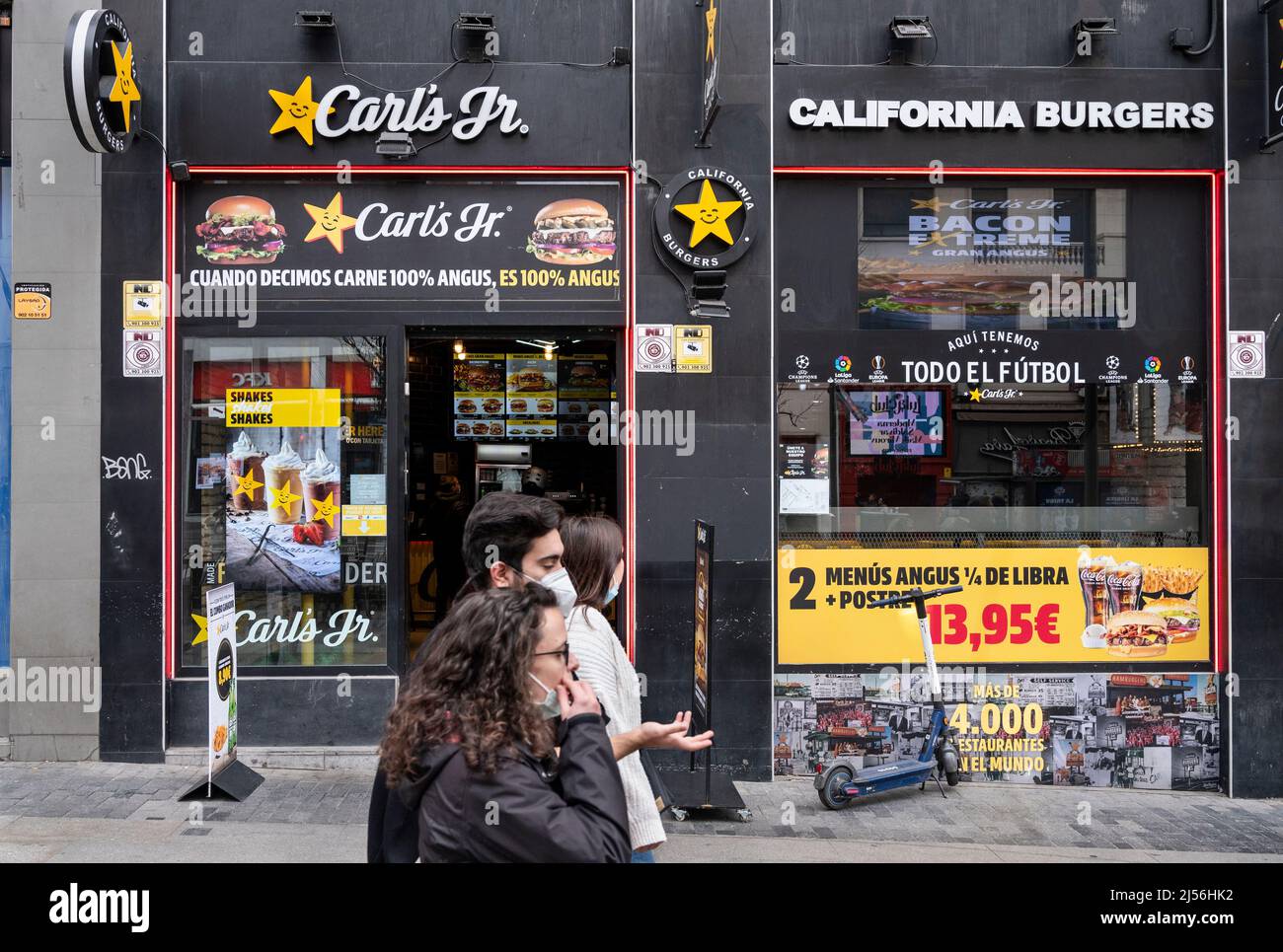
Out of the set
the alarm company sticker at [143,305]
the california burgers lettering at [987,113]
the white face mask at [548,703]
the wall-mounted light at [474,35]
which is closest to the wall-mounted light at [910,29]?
the california burgers lettering at [987,113]

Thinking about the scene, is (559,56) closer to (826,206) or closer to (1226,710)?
(826,206)

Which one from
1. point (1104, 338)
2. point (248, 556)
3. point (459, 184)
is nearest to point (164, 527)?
point (248, 556)

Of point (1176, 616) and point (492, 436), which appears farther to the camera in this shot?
point (492, 436)

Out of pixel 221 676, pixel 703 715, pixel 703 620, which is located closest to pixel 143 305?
pixel 221 676

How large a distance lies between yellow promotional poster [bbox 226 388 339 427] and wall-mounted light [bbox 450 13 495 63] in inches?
109

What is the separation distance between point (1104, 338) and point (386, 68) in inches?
232

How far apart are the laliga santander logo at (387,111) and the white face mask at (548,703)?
19.0 ft

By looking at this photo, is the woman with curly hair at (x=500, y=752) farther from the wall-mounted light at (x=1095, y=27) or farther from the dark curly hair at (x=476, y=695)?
the wall-mounted light at (x=1095, y=27)

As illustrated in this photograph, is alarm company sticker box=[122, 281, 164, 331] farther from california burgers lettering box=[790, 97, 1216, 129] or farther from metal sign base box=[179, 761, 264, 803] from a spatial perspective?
california burgers lettering box=[790, 97, 1216, 129]

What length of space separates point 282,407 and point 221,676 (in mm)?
2163

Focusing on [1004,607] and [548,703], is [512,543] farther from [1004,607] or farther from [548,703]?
[1004,607]

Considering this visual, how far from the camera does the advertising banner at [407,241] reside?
768 centimetres

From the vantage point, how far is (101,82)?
695 centimetres

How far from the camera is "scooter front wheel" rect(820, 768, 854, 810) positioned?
6801 mm
